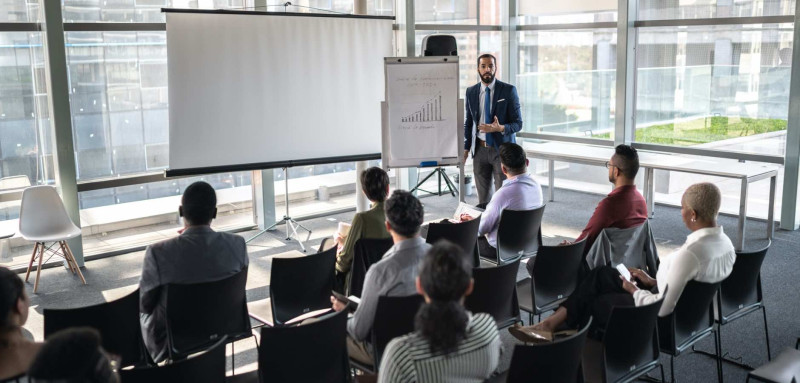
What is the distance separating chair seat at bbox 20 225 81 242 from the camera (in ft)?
20.0

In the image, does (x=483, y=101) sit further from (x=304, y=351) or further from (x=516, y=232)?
A: (x=304, y=351)

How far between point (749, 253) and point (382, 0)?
5.96 metres

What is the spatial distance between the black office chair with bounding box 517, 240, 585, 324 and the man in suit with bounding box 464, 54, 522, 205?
3045 mm

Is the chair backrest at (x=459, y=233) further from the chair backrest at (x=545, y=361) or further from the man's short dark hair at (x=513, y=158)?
the chair backrest at (x=545, y=361)

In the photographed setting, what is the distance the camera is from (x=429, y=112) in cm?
714

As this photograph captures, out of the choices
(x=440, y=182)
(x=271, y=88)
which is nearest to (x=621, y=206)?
(x=271, y=88)

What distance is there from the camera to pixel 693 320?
12.3ft

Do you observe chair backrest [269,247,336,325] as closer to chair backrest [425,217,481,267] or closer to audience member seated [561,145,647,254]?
chair backrest [425,217,481,267]

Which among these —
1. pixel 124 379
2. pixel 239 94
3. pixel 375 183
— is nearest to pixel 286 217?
pixel 239 94

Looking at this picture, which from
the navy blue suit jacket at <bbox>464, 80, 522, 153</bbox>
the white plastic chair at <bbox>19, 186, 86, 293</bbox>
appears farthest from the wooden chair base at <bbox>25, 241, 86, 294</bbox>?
the navy blue suit jacket at <bbox>464, 80, 522, 153</bbox>

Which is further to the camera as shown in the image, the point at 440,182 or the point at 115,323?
the point at 440,182

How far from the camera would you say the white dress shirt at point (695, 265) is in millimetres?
3621

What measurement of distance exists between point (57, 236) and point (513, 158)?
3816mm

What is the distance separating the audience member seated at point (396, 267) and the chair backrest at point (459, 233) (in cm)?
137
